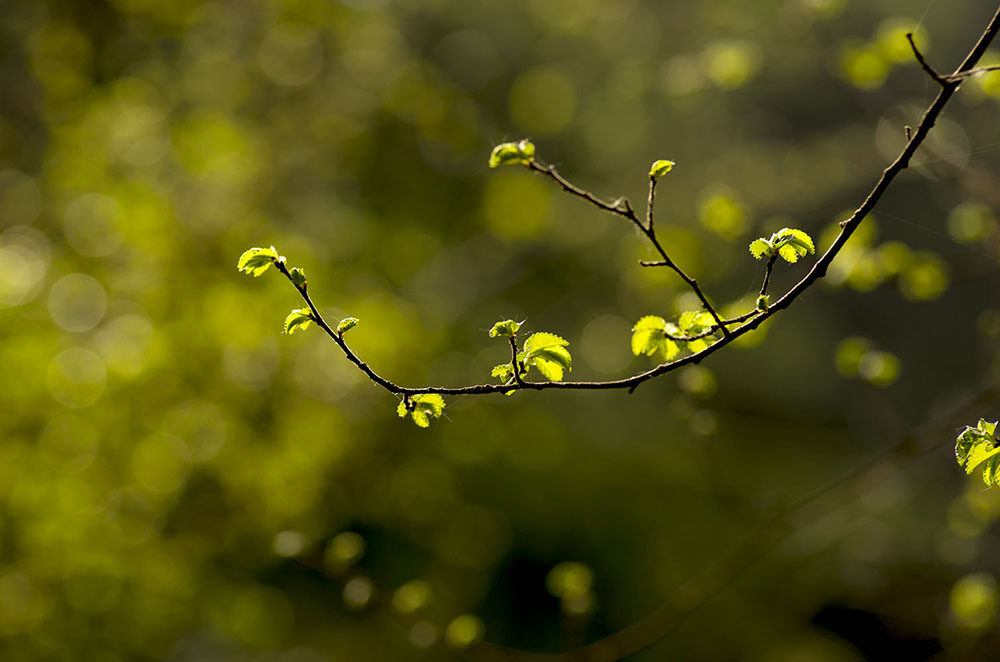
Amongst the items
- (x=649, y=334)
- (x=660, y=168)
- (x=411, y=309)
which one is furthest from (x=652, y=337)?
(x=411, y=309)

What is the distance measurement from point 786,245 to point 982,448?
36cm

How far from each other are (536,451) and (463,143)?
7.23 ft

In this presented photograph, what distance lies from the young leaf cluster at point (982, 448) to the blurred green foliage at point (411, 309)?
0.69 meters

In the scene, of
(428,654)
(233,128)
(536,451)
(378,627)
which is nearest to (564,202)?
(536,451)

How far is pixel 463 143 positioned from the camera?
426cm

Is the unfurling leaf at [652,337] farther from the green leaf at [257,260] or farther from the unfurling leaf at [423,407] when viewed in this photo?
the green leaf at [257,260]

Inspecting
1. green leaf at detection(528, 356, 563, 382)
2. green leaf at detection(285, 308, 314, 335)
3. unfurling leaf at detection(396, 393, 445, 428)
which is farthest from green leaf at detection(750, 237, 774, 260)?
green leaf at detection(285, 308, 314, 335)

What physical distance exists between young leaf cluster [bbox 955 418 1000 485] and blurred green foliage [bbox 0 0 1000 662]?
690mm

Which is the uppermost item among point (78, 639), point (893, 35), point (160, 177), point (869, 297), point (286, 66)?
point (286, 66)

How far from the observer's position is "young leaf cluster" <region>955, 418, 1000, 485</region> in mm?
932

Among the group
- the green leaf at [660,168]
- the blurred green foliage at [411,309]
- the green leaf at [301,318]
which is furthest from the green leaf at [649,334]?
the blurred green foliage at [411,309]

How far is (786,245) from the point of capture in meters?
1.07

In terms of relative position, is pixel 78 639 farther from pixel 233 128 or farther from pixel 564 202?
pixel 564 202

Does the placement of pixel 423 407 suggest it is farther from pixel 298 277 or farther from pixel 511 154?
pixel 511 154
